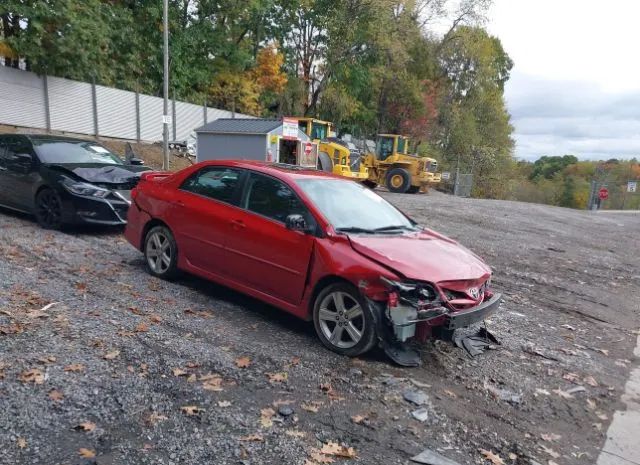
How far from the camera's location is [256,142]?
18828mm

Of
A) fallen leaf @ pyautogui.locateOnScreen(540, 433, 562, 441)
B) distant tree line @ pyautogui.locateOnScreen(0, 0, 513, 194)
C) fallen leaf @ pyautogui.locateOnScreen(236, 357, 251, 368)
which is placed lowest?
fallen leaf @ pyautogui.locateOnScreen(540, 433, 562, 441)

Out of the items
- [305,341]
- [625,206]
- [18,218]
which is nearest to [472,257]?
[305,341]

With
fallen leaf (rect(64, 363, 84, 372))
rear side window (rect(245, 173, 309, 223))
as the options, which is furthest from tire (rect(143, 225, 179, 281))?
fallen leaf (rect(64, 363, 84, 372))

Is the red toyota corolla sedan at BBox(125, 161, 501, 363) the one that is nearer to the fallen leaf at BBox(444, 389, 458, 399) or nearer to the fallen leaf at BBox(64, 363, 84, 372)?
the fallen leaf at BBox(444, 389, 458, 399)

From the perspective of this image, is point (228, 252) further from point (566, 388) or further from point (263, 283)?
point (566, 388)

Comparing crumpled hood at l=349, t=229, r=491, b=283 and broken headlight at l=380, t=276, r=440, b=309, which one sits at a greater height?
crumpled hood at l=349, t=229, r=491, b=283

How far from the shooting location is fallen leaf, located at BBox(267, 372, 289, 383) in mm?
4012

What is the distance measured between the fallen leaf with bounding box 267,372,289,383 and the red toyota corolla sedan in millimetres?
672

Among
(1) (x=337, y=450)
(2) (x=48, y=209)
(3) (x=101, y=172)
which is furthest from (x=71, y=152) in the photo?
(1) (x=337, y=450)

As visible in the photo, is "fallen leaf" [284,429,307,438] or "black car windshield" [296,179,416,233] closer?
"fallen leaf" [284,429,307,438]

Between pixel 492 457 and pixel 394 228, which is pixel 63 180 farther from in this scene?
pixel 492 457

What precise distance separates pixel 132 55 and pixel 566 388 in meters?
26.0

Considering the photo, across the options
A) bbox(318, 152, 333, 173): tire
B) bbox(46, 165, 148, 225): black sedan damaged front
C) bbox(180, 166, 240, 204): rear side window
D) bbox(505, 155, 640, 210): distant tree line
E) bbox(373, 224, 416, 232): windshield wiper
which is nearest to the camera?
bbox(373, 224, 416, 232): windshield wiper

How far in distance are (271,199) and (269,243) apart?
1.68 feet
